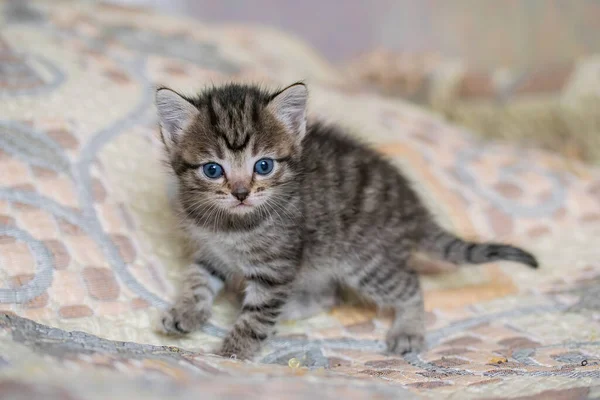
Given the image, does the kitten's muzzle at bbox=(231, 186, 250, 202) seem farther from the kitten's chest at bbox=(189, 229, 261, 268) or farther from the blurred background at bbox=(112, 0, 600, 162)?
the blurred background at bbox=(112, 0, 600, 162)

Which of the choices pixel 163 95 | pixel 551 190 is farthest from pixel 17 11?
pixel 551 190

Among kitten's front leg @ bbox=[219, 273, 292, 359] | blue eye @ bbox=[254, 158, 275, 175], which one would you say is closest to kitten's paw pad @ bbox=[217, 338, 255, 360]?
kitten's front leg @ bbox=[219, 273, 292, 359]

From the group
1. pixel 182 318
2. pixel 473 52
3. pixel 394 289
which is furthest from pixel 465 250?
pixel 473 52

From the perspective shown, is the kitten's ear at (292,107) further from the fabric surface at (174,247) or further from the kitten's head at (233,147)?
the fabric surface at (174,247)

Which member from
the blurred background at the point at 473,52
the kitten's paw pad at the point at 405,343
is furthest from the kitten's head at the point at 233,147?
the blurred background at the point at 473,52

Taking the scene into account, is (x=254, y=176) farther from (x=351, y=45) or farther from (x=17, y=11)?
(x=351, y=45)

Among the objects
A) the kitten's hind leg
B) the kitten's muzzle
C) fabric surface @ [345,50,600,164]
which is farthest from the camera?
fabric surface @ [345,50,600,164]
